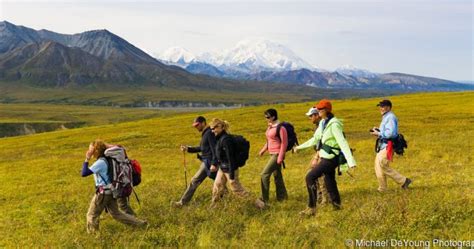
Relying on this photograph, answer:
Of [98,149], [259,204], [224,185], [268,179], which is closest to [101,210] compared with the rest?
[98,149]

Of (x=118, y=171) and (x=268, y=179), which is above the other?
(x=118, y=171)

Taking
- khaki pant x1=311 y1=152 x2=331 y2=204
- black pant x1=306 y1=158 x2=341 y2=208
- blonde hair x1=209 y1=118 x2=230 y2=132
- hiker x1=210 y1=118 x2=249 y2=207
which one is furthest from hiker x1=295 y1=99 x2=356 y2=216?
blonde hair x1=209 y1=118 x2=230 y2=132

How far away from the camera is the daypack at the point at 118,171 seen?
11.0m

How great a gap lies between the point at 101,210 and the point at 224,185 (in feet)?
11.4

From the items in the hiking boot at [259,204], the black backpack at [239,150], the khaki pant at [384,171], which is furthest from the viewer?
the khaki pant at [384,171]

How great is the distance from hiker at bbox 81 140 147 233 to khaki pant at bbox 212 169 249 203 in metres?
2.29

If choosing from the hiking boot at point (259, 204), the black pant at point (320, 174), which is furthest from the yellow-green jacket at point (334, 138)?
the hiking boot at point (259, 204)

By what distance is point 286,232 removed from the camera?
10414 mm

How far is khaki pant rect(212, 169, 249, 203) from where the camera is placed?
491 inches

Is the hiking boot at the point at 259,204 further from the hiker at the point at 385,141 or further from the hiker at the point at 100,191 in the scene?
the hiker at the point at 385,141

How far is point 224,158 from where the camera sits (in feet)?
40.7

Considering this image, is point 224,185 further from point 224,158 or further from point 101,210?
point 101,210

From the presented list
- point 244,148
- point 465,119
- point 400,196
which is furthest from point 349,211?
point 465,119

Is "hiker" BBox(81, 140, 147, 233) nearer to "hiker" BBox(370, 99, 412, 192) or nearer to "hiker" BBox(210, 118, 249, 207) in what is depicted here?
"hiker" BBox(210, 118, 249, 207)
